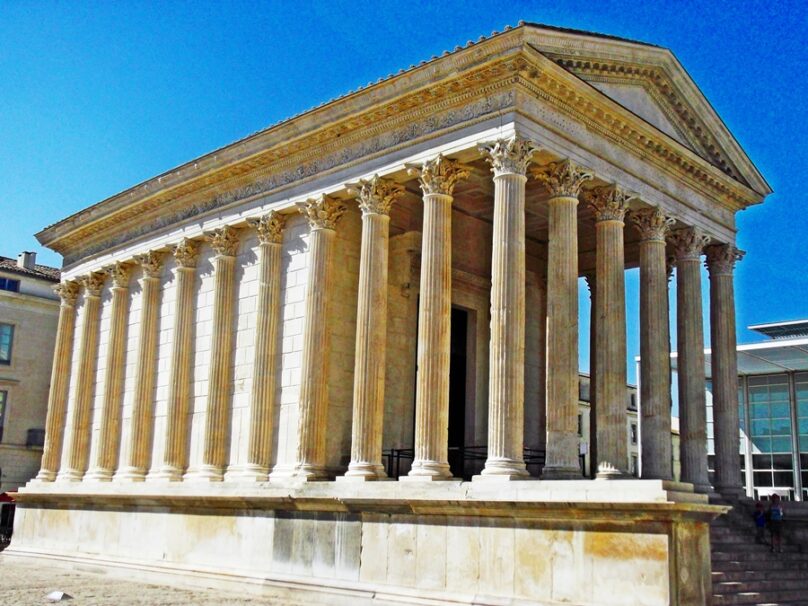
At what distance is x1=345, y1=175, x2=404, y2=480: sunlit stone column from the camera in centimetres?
2094

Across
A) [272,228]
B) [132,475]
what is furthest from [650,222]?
[132,475]

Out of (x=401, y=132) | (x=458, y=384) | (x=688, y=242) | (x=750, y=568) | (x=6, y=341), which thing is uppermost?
(x=401, y=132)

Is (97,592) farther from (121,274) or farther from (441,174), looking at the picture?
(441,174)

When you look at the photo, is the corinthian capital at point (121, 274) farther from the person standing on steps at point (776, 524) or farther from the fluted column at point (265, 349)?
the person standing on steps at point (776, 524)

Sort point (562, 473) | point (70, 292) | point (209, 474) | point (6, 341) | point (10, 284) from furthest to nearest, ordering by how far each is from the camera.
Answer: point (10, 284), point (6, 341), point (70, 292), point (209, 474), point (562, 473)

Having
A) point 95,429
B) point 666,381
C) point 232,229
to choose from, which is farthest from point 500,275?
point 95,429

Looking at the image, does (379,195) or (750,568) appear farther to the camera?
(379,195)

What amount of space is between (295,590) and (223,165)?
38.4 ft

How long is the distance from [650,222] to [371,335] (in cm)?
775

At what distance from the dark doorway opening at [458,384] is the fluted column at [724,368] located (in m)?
6.82

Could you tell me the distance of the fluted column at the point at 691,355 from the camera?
24375 mm

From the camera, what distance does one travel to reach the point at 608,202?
2223cm

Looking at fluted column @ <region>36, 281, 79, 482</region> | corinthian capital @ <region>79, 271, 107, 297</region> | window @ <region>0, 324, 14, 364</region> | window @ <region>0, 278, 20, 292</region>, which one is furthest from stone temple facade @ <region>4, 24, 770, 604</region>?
window @ <region>0, 278, 20, 292</region>

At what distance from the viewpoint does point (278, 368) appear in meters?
23.8
